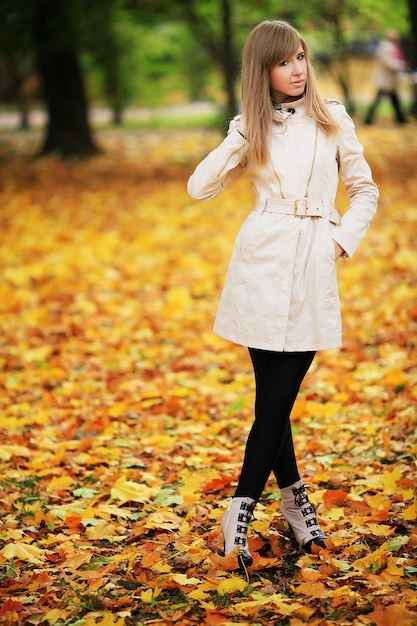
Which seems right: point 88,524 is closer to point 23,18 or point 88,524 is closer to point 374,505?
point 374,505

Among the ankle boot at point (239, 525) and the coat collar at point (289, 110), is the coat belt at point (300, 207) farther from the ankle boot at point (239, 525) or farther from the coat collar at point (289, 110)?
the ankle boot at point (239, 525)

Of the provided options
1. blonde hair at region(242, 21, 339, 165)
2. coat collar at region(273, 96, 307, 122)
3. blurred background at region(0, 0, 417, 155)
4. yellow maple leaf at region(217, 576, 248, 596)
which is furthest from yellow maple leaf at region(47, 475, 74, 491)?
blurred background at region(0, 0, 417, 155)

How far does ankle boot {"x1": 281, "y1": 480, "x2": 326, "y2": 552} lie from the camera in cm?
340

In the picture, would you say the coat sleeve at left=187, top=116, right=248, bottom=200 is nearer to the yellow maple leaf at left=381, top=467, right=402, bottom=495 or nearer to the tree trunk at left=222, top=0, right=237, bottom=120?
the yellow maple leaf at left=381, top=467, right=402, bottom=495

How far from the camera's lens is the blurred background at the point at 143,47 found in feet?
44.2

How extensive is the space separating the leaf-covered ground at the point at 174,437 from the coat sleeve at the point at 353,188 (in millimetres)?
1185

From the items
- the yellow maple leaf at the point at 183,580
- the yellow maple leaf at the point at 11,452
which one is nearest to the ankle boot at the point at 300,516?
the yellow maple leaf at the point at 183,580

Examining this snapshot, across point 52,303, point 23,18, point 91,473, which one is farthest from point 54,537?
point 23,18

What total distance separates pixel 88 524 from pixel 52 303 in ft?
13.8

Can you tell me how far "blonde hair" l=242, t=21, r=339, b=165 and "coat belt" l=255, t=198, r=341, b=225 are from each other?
157mm

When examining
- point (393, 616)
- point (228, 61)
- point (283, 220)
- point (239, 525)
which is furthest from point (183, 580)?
point (228, 61)

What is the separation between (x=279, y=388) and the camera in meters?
3.25

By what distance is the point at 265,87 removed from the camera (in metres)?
3.17

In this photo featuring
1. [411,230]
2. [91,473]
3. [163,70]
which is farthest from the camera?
[163,70]
